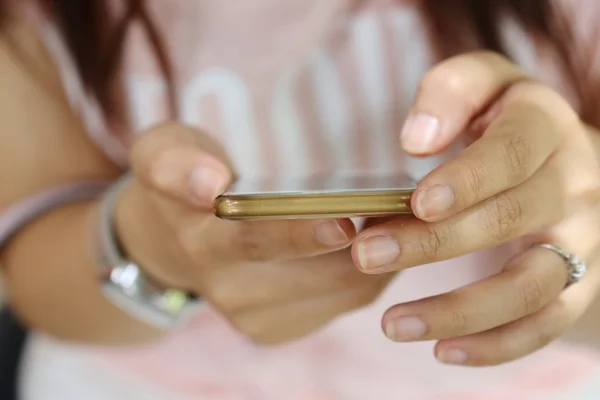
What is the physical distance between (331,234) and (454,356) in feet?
0.32

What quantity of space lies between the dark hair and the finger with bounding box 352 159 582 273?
183mm

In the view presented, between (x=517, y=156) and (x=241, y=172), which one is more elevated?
(x=517, y=156)

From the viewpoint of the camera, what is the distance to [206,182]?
0.93 ft

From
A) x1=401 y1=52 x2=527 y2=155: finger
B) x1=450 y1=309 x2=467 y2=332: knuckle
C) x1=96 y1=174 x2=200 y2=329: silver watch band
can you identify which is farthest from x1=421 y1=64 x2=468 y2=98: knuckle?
x1=96 y1=174 x2=200 y2=329: silver watch band

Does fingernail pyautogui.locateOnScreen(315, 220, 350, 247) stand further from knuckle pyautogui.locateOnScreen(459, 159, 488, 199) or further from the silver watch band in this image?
the silver watch band

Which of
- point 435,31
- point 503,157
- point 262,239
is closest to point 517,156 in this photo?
point 503,157

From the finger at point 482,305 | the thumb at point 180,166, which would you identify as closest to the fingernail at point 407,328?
the finger at point 482,305

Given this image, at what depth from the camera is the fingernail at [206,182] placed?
282 mm

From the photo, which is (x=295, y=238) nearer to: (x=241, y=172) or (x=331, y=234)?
(x=331, y=234)

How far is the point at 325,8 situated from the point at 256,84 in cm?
8

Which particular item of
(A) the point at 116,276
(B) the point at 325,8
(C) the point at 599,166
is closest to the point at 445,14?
(B) the point at 325,8

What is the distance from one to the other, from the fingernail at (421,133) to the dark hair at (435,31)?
0.64 ft

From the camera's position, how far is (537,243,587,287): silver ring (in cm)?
28

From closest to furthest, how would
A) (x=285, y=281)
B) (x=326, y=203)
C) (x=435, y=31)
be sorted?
(x=326, y=203)
(x=285, y=281)
(x=435, y=31)
